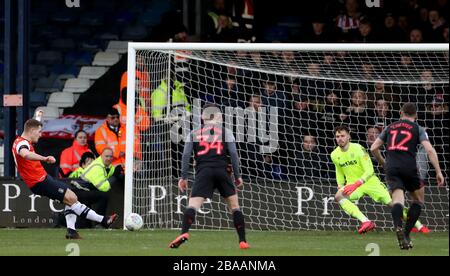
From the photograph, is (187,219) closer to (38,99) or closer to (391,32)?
(391,32)

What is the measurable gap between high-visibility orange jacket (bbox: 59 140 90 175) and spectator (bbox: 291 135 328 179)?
127 inches

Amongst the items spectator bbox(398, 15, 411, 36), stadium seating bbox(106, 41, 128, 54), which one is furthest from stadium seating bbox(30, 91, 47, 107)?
spectator bbox(398, 15, 411, 36)

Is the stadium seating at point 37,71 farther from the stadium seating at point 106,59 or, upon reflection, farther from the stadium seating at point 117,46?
the stadium seating at point 117,46

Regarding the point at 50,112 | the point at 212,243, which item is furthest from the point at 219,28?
the point at 212,243

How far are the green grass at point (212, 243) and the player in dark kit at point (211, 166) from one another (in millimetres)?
419

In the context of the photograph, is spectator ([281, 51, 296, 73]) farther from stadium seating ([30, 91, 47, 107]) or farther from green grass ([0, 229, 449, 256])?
stadium seating ([30, 91, 47, 107])

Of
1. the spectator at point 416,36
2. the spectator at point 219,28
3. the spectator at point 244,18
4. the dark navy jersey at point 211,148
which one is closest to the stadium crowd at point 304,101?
the spectator at point 416,36

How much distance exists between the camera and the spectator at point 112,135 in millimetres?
19828

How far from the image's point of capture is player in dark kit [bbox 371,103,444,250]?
47.5ft

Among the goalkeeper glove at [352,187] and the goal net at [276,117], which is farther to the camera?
the goal net at [276,117]

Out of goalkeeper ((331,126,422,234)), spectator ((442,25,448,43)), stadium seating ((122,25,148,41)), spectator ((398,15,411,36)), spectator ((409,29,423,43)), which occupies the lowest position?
goalkeeper ((331,126,422,234))
